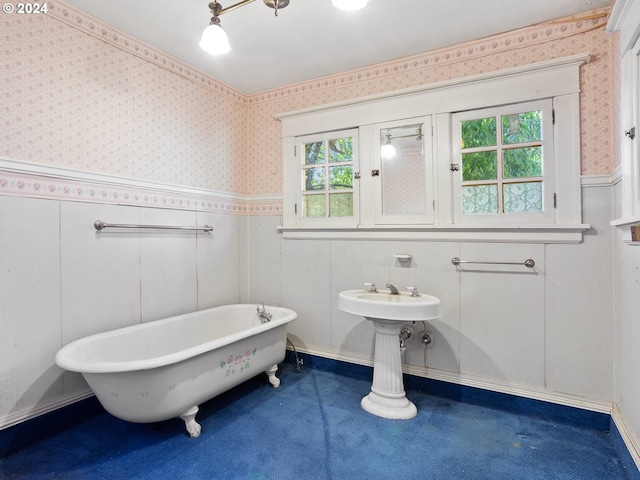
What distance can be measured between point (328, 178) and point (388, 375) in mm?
1554

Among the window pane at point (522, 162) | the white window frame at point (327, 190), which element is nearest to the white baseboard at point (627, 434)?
the window pane at point (522, 162)

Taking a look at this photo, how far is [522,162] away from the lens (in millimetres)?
2217

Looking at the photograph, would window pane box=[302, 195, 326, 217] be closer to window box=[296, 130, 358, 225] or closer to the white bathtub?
window box=[296, 130, 358, 225]

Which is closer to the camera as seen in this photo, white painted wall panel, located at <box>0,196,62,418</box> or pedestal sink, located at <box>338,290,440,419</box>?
white painted wall panel, located at <box>0,196,62,418</box>

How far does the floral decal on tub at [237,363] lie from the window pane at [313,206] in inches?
47.4

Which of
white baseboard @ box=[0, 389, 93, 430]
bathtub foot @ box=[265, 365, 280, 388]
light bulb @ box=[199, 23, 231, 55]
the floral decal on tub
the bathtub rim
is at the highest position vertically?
light bulb @ box=[199, 23, 231, 55]

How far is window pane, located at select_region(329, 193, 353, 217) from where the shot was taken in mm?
2793

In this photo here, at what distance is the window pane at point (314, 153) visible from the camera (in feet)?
9.60

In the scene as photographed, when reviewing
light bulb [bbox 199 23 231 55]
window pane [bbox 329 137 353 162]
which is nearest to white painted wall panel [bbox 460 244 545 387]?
window pane [bbox 329 137 353 162]

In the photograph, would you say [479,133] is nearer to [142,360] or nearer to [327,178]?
[327,178]

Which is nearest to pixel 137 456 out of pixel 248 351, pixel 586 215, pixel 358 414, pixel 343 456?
pixel 248 351

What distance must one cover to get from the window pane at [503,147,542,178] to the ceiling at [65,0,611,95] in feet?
2.50

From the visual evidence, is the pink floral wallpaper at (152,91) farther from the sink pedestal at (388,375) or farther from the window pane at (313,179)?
Result: the sink pedestal at (388,375)

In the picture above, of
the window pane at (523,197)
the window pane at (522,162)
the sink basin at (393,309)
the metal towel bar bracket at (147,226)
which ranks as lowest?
the sink basin at (393,309)
